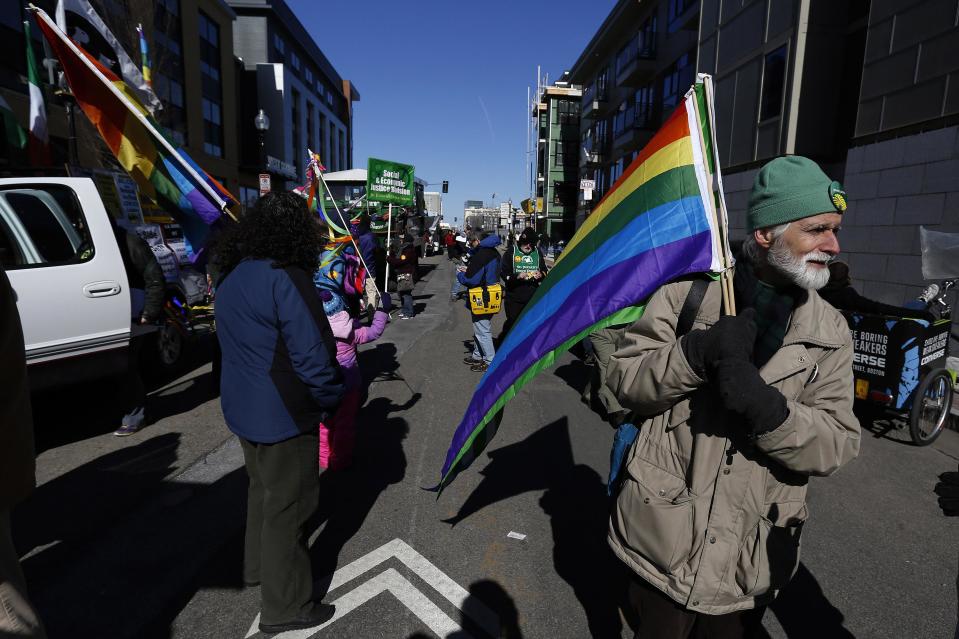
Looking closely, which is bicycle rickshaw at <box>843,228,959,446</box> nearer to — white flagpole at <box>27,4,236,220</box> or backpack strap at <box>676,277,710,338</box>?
backpack strap at <box>676,277,710,338</box>

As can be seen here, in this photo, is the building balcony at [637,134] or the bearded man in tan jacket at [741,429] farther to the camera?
the building balcony at [637,134]

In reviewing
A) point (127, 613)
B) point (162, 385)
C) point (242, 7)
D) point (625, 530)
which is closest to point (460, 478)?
point (127, 613)

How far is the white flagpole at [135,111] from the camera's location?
4.88 m

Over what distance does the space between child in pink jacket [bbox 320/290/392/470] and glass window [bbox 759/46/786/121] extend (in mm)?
13605

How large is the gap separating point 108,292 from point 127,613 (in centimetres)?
323

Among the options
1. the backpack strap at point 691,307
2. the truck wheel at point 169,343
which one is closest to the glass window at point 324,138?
the truck wheel at point 169,343

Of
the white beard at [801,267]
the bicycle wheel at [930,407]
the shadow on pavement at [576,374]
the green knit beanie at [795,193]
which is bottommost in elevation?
the shadow on pavement at [576,374]

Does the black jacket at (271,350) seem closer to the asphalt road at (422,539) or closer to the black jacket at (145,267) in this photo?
the asphalt road at (422,539)

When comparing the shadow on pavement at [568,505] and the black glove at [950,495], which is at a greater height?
the black glove at [950,495]

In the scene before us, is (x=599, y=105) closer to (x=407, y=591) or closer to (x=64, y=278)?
(x=64, y=278)

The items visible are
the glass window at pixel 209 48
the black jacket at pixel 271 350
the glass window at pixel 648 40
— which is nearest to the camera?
the black jacket at pixel 271 350

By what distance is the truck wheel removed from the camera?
279 inches

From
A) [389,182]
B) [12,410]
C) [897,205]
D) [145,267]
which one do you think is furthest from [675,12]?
[12,410]

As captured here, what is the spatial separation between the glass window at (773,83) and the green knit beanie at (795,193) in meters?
14.4
